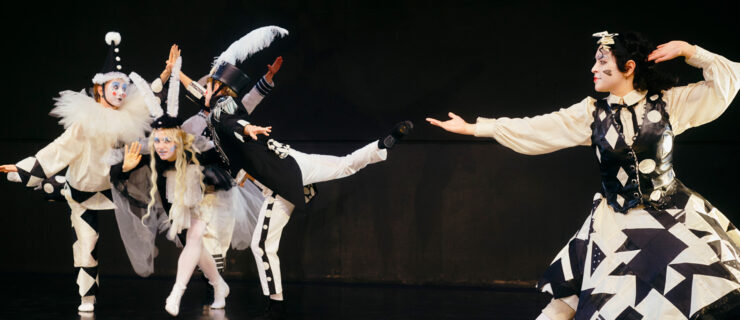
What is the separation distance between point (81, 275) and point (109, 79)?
1044 mm

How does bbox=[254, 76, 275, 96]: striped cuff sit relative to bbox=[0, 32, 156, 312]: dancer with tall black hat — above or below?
above

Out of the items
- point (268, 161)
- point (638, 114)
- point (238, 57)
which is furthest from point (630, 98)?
point (238, 57)

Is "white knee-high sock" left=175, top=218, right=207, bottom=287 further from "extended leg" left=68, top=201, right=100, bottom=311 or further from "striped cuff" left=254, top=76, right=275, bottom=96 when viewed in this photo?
"striped cuff" left=254, top=76, right=275, bottom=96

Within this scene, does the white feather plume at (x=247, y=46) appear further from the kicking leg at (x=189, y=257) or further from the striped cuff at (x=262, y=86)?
the kicking leg at (x=189, y=257)

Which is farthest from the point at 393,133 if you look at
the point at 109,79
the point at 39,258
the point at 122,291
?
the point at 39,258

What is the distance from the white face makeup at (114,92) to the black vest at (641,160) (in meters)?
2.58

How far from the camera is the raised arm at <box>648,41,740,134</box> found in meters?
2.54

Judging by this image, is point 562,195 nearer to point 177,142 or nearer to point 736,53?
point 736,53

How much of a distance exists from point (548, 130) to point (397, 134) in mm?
1297

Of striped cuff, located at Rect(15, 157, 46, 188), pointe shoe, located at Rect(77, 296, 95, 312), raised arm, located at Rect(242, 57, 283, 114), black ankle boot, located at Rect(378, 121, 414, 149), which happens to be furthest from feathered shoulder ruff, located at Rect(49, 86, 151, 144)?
black ankle boot, located at Rect(378, 121, 414, 149)

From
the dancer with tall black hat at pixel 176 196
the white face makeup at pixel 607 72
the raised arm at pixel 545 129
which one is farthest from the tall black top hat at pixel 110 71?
the white face makeup at pixel 607 72

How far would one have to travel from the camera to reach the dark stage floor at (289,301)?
13.3 ft

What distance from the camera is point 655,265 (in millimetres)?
2400

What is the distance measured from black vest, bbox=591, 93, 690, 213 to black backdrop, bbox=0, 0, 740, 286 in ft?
7.70
